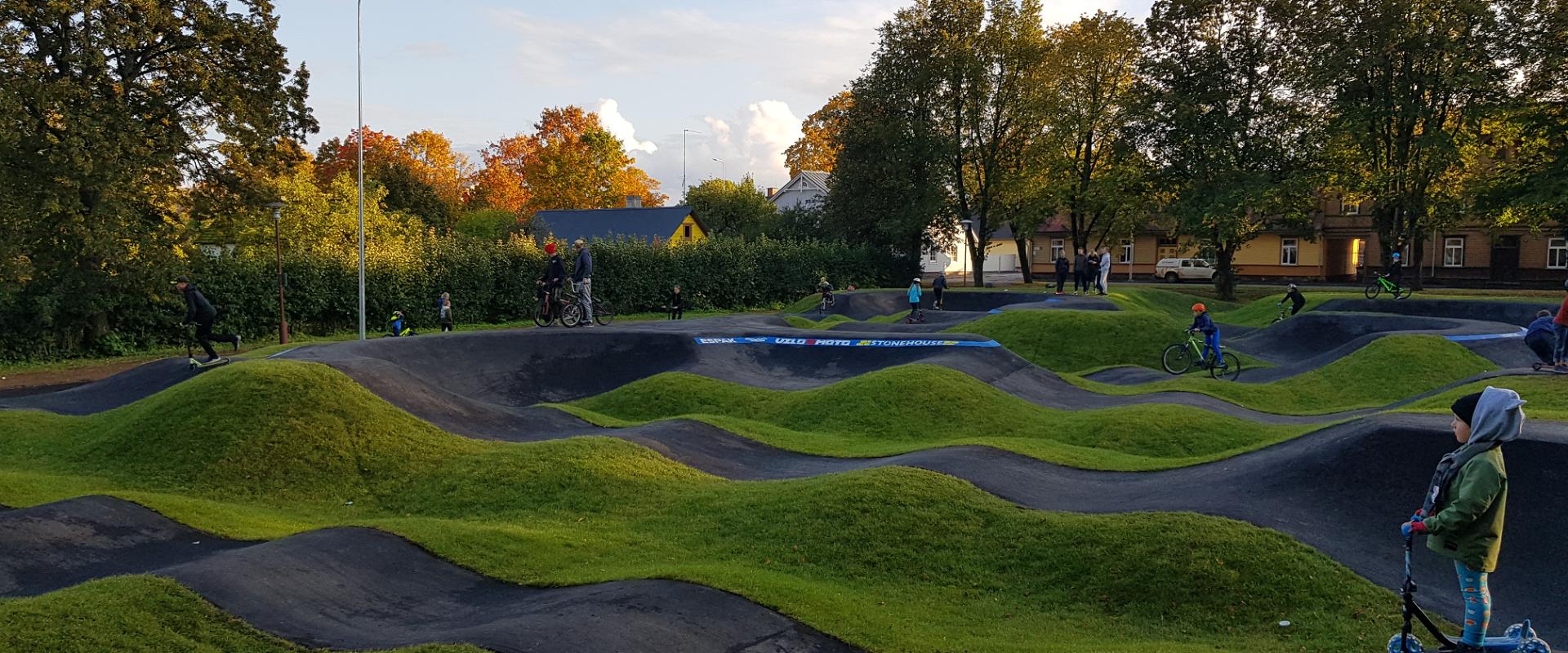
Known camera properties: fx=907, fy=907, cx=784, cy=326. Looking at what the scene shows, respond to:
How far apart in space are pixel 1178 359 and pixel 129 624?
2442 centimetres

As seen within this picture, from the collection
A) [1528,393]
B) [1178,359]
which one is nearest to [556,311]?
[1178,359]

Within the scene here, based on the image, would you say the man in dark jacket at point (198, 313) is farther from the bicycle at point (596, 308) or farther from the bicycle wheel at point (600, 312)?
the bicycle wheel at point (600, 312)

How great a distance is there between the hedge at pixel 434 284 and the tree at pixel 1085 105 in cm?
1477

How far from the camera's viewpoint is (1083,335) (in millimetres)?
29672

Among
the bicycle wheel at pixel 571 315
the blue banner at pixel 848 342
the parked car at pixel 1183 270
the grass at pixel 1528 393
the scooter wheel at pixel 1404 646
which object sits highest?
the parked car at pixel 1183 270

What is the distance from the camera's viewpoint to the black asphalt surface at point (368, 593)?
24.3ft

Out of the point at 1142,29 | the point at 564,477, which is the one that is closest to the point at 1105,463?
the point at 564,477

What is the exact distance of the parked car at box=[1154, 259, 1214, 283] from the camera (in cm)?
6900

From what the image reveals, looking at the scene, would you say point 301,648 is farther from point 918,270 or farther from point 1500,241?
point 1500,241

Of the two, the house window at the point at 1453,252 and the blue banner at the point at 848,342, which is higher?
the house window at the point at 1453,252

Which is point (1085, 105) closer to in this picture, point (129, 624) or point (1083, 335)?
point (1083, 335)

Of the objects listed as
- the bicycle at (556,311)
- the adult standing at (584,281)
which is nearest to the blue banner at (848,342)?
the adult standing at (584,281)

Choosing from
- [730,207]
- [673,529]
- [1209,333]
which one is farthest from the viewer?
[730,207]

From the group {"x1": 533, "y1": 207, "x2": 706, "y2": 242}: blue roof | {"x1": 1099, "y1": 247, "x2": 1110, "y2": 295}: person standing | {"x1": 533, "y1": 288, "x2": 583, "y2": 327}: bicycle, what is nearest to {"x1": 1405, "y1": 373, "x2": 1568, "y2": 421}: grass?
{"x1": 533, "y1": 288, "x2": 583, "y2": 327}: bicycle
